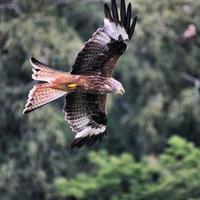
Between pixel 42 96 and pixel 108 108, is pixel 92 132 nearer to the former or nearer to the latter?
pixel 42 96

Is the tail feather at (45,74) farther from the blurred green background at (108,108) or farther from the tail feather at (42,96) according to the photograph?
the blurred green background at (108,108)

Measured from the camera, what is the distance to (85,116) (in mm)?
9961

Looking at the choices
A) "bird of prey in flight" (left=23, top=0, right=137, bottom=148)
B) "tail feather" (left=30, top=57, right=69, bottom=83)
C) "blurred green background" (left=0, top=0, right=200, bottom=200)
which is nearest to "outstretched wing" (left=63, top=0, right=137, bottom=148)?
"bird of prey in flight" (left=23, top=0, right=137, bottom=148)

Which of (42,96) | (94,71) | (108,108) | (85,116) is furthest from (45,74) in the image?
(108,108)

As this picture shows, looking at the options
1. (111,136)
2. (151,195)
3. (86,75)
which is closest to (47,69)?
(86,75)

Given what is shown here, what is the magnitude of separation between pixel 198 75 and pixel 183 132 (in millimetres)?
1306

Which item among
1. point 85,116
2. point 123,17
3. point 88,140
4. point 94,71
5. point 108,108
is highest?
point 123,17

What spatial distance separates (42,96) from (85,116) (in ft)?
2.52

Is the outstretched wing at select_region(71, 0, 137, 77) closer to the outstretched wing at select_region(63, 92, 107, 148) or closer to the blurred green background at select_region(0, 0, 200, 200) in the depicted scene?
the outstretched wing at select_region(63, 92, 107, 148)

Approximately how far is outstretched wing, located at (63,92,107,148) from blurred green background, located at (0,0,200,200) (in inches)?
229

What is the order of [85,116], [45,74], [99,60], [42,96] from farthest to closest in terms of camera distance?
1. [85,116]
2. [99,60]
3. [45,74]
4. [42,96]

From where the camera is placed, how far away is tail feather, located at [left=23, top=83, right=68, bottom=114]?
924 centimetres

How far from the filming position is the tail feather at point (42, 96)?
9.24m

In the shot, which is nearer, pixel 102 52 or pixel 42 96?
pixel 42 96
